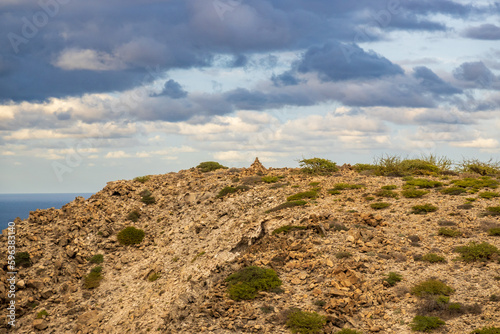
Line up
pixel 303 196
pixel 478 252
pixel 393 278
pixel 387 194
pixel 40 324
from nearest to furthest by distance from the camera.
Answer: pixel 393 278 < pixel 478 252 < pixel 40 324 < pixel 387 194 < pixel 303 196

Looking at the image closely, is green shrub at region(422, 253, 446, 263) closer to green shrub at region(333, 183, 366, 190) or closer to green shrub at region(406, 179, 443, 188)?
green shrub at region(333, 183, 366, 190)

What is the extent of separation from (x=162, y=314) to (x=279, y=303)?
806 centimetres

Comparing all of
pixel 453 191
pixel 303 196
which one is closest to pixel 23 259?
pixel 303 196

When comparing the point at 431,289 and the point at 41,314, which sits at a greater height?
the point at 431,289

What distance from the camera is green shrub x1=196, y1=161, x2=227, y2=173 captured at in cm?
4976

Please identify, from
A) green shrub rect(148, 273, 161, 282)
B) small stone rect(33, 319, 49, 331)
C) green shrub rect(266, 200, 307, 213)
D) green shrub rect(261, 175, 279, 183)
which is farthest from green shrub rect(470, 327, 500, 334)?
small stone rect(33, 319, 49, 331)

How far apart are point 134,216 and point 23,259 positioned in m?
9.76

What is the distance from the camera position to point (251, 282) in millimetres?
21500

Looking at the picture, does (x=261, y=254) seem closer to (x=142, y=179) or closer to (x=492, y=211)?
(x=492, y=211)

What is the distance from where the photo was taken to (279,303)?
20.4 metres

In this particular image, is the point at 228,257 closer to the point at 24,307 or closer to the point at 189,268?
the point at 189,268

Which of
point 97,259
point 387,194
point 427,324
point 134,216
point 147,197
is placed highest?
point 387,194

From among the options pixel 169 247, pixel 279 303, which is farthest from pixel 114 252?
pixel 279 303

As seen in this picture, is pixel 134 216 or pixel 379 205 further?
pixel 134 216
